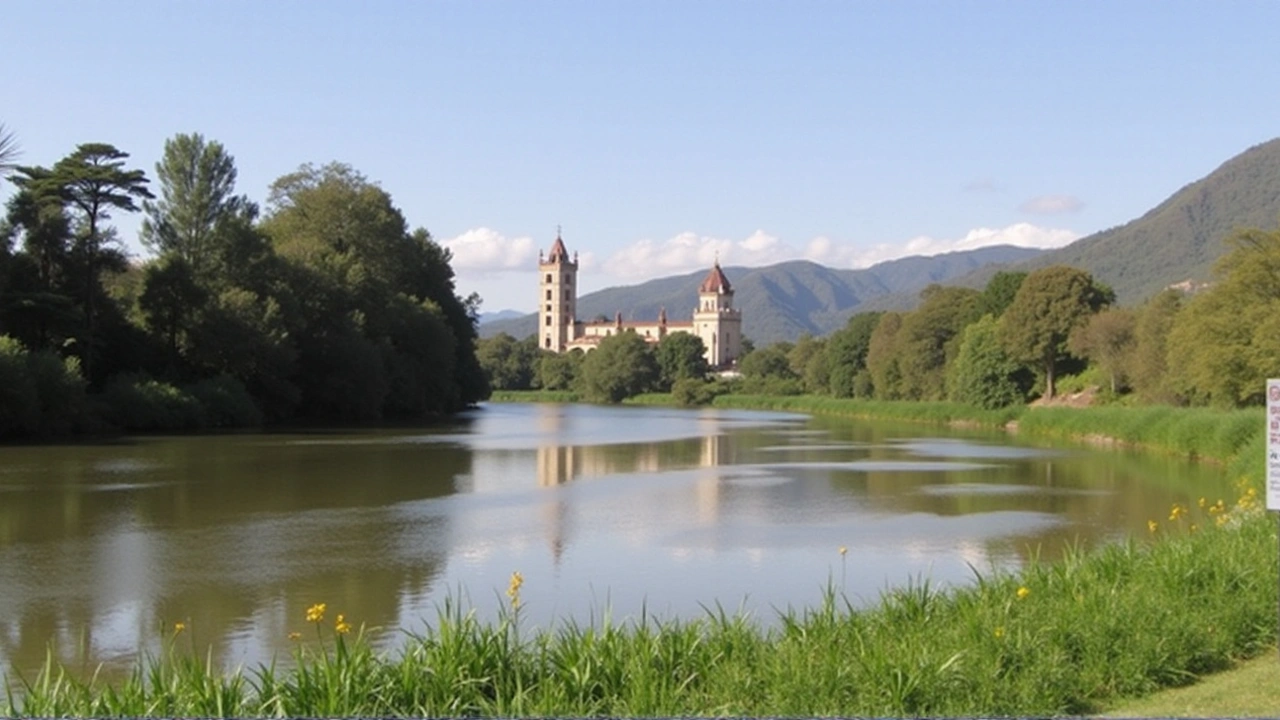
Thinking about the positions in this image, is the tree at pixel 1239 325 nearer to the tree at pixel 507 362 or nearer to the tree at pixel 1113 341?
the tree at pixel 1113 341

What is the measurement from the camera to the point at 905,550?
52.6 feet

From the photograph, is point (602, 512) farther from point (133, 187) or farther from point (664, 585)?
point (133, 187)

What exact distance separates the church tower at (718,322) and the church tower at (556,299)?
18.4m

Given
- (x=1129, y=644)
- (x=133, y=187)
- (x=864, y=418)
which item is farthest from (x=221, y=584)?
(x=864, y=418)

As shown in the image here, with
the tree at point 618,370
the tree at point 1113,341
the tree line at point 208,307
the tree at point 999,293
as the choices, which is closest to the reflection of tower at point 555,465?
the tree line at point 208,307

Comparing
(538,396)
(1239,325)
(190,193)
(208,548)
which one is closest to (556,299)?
(538,396)

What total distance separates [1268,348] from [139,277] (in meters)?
35.5

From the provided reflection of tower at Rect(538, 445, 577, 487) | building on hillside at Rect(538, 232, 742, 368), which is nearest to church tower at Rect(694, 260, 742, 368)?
building on hillside at Rect(538, 232, 742, 368)

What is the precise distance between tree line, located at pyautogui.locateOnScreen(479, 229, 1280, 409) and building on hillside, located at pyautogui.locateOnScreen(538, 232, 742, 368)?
7081cm

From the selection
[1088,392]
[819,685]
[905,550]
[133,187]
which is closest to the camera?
[819,685]

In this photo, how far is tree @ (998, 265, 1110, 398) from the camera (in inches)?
2335

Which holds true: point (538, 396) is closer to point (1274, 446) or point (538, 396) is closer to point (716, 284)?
point (716, 284)

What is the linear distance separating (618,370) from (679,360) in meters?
7.83

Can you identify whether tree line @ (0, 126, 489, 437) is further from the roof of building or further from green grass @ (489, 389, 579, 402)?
the roof of building
